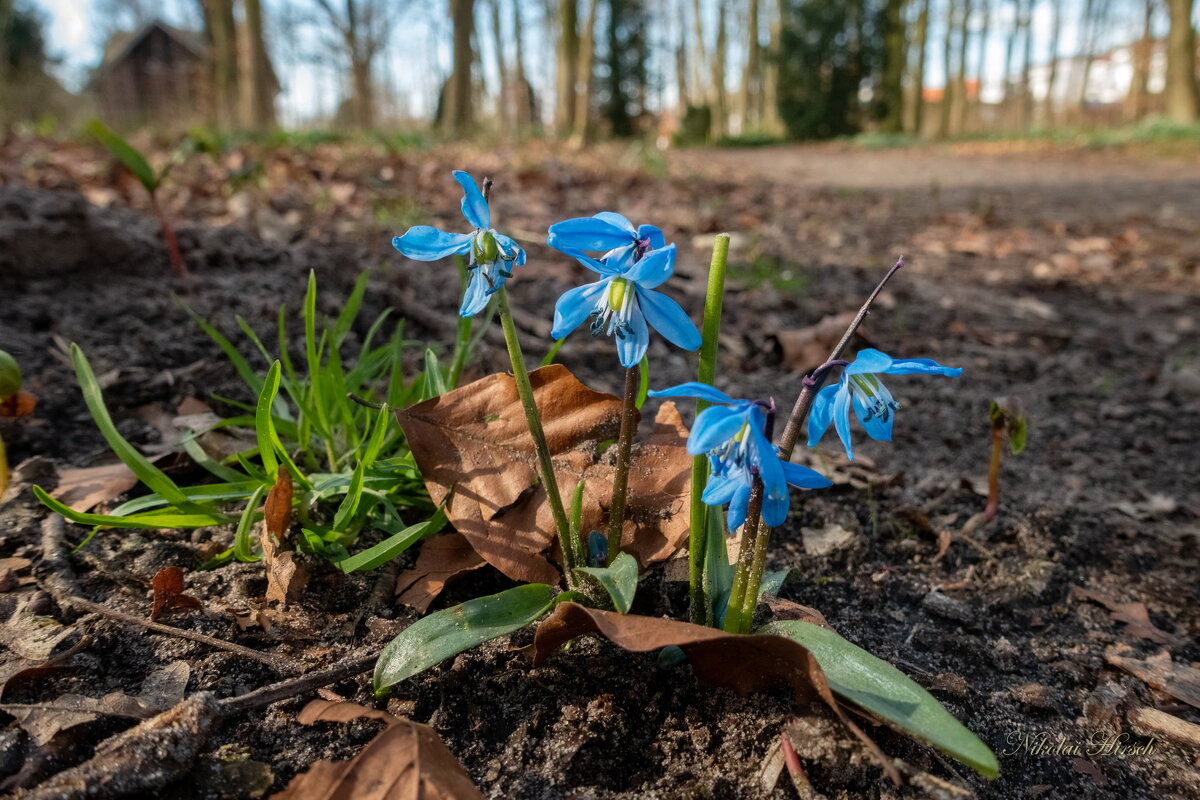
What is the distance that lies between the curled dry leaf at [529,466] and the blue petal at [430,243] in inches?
16.3

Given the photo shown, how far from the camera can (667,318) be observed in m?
1.12

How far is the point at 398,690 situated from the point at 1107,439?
8.78 ft

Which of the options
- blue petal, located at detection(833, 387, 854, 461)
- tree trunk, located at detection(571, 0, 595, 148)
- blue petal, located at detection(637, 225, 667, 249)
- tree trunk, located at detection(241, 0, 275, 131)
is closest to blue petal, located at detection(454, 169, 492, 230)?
blue petal, located at detection(637, 225, 667, 249)

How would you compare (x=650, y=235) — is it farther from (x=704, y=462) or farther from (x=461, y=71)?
(x=461, y=71)

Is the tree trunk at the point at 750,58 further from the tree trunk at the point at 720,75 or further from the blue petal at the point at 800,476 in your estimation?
the blue petal at the point at 800,476

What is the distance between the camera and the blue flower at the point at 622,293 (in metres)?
1.07

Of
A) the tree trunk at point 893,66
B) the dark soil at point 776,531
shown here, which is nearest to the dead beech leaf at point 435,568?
the dark soil at point 776,531

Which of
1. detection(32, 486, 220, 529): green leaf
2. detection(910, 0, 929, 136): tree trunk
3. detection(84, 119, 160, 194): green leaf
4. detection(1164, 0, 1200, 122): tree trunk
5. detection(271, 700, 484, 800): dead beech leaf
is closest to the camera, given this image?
detection(271, 700, 484, 800): dead beech leaf

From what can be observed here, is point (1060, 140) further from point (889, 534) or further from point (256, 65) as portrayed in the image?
point (889, 534)

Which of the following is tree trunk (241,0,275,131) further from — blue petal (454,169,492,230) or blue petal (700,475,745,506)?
blue petal (700,475,745,506)

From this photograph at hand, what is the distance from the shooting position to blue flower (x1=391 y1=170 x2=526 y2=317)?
1108mm

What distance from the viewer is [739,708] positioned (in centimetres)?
129

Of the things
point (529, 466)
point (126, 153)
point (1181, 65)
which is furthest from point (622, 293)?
point (1181, 65)

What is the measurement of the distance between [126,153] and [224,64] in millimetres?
16373
